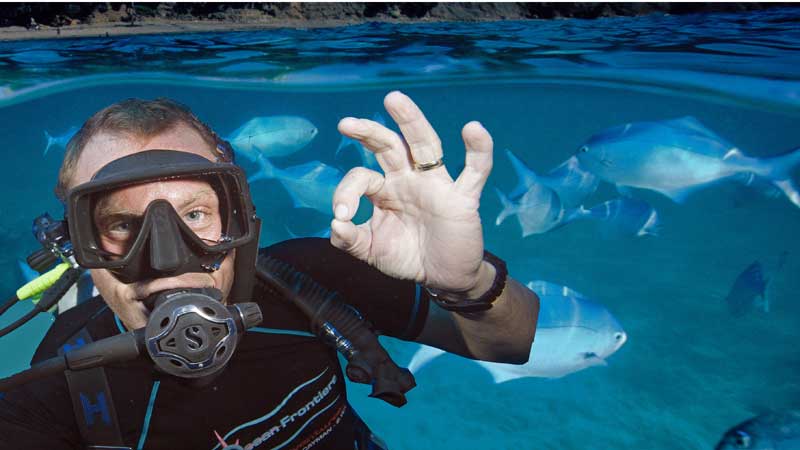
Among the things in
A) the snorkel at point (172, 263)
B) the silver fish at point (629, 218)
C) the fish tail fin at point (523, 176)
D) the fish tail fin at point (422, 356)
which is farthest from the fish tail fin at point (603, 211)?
the snorkel at point (172, 263)

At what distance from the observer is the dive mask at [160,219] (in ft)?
6.24

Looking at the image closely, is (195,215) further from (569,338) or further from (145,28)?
(145,28)

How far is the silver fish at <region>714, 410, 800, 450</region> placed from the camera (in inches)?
140

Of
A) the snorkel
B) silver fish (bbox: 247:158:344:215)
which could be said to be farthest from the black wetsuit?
silver fish (bbox: 247:158:344:215)

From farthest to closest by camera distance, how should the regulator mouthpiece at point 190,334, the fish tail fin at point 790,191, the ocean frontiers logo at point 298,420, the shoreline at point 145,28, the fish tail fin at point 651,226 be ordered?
the shoreline at point 145,28
the fish tail fin at point 651,226
the fish tail fin at point 790,191
the ocean frontiers logo at point 298,420
the regulator mouthpiece at point 190,334

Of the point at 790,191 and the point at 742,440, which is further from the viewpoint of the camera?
the point at 790,191

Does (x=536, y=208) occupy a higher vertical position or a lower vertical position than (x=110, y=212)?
lower

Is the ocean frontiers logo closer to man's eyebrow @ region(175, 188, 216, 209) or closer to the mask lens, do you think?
the mask lens

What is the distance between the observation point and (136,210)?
6.68ft

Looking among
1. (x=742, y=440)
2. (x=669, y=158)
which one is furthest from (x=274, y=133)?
(x=742, y=440)

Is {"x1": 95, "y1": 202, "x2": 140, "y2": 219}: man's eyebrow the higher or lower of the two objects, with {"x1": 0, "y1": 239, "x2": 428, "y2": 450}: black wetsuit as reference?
higher

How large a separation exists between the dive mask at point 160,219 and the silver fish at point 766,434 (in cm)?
342

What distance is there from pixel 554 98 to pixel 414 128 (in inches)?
604

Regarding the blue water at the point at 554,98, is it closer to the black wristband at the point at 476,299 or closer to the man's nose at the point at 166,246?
the man's nose at the point at 166,246
